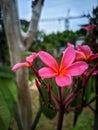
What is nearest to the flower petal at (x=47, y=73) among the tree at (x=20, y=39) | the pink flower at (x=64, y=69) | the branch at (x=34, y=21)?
the pink flower at (x=64, y=69)

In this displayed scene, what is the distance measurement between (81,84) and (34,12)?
1210mm

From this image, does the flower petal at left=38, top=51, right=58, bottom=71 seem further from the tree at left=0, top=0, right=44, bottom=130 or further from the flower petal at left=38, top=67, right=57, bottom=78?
the tree at left=0, top=0, right=44, bottom=130

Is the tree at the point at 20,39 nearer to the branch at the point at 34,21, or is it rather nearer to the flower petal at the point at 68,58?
the branch at the point at 34,21

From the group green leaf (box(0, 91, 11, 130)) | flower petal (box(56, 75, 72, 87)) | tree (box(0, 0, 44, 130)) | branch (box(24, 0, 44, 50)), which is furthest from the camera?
branch (box(24, 0, 44, 50))

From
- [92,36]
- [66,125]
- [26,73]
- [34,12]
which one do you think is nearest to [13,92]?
[92,36]

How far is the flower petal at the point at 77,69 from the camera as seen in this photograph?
1.28 feet

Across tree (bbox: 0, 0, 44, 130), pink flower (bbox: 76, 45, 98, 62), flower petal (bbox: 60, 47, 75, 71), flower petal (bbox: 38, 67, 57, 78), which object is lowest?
tree (bbox: 0, 0, 44, 130)

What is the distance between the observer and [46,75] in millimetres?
385

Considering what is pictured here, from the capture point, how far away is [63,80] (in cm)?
38

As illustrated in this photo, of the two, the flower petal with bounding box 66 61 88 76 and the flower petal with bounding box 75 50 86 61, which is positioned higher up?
the flower petal with bounding box 66 61 88 76

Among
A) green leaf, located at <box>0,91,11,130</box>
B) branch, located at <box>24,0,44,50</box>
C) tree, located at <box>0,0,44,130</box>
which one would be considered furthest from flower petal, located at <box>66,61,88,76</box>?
branch, located at <box>24,0,44,50</box>

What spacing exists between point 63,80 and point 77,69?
0.12ft

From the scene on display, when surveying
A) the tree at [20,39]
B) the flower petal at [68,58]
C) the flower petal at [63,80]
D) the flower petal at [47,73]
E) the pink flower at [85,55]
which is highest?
the flower petal at [68,58]

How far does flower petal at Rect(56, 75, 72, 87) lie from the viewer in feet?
1.21
